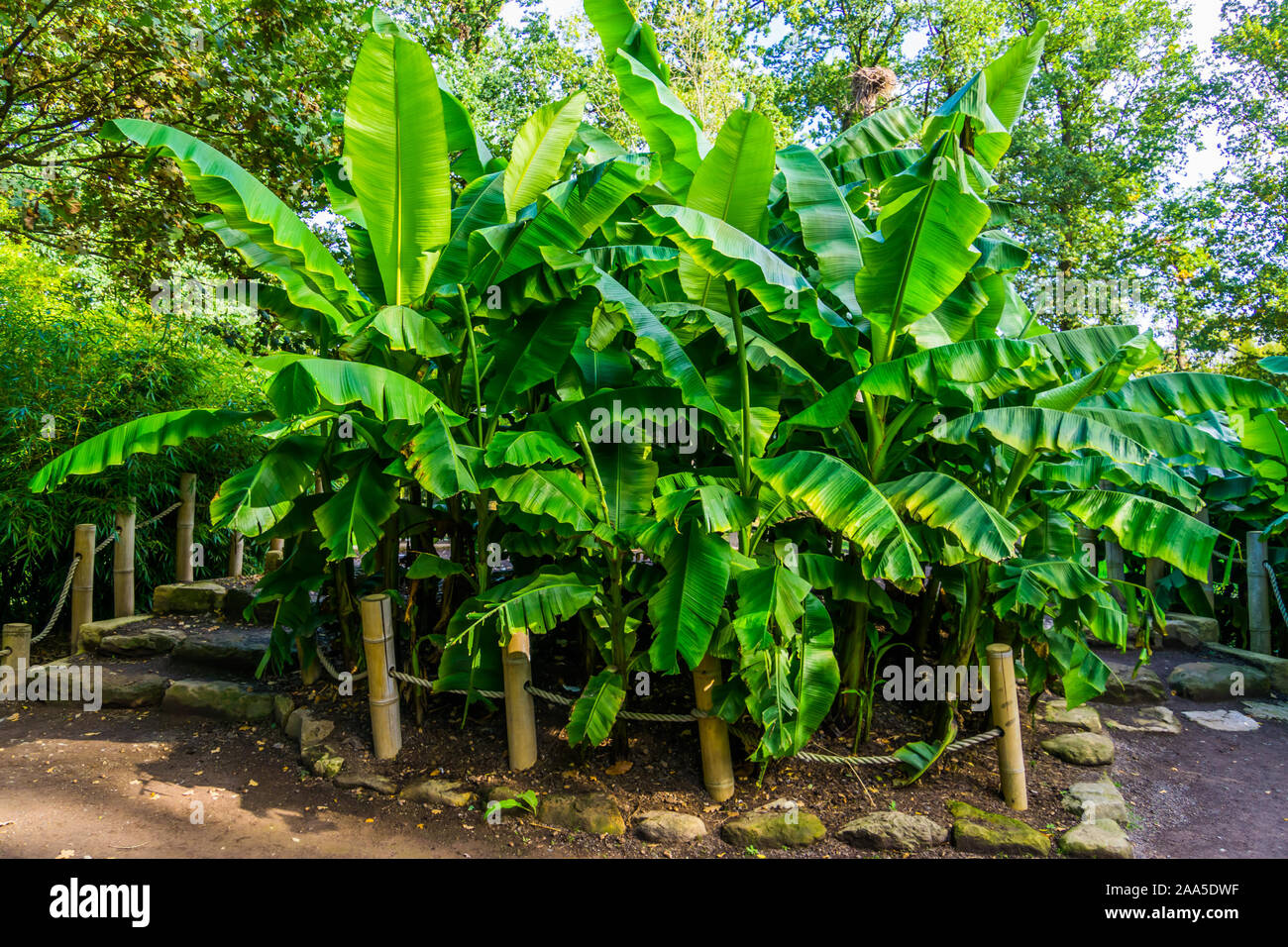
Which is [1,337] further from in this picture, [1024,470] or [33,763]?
[1024,470]

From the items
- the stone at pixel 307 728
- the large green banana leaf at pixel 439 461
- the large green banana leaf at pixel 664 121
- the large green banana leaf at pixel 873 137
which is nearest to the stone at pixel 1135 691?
the large green banana leaf at pixel 873 137

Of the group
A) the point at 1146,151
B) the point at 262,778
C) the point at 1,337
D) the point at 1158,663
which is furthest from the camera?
the point at 1146,151

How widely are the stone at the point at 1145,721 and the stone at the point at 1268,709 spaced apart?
646 millimetres

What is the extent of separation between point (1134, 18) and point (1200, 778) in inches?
777

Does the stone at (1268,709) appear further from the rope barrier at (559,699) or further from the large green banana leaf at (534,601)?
the large green banana leaf at (534,601)

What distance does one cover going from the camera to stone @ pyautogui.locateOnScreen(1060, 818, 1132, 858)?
Answer: 3.52 metres

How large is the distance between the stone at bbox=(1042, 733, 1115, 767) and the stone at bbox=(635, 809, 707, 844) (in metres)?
2.42

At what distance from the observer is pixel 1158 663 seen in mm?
6324

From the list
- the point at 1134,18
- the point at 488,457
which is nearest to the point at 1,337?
the point at 488,457

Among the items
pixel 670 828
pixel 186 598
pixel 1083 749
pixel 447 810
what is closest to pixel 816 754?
pixel 670 828

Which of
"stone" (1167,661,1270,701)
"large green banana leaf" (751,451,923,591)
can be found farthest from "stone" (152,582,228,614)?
"stone" (1167,661,1270,701)

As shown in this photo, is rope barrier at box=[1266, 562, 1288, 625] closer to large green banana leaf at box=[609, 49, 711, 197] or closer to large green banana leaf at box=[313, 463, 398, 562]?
large green banana leaf at box=[609, 49, 711, 197]

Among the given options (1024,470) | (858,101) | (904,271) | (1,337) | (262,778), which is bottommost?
(262,778)

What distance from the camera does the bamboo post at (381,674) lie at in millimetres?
4137
